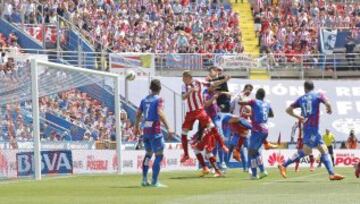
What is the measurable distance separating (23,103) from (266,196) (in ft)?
41.0

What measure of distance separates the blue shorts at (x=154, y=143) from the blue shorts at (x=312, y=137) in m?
3.63

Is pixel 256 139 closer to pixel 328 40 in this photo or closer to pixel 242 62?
pixel 242 62

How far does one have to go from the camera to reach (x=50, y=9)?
49969 mm

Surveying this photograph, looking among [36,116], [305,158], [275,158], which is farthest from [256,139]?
[305,158]

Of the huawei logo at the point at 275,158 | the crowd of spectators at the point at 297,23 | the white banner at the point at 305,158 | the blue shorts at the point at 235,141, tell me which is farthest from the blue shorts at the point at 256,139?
the crowd of spectators at the point at 297,23

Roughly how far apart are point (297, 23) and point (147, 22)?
8622 millimetres

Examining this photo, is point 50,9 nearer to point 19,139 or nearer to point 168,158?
point 168,158

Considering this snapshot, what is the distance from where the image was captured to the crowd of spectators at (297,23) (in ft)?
181

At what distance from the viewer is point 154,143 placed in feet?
75.5

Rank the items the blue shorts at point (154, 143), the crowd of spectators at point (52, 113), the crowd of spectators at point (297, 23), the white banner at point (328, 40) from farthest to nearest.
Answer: the crowd of spectators at point (297, 23)
the white banner at point (328, 40)
the crowd of spectators at point (52, 113)
the blue shorts at point (154, 143)

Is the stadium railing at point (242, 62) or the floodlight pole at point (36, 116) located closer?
the floodlight pole at point (36, 116)

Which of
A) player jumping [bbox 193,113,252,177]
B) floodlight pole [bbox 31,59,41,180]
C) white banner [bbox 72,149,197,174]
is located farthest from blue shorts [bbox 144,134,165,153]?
white banner [bbox 72,149,197,174]

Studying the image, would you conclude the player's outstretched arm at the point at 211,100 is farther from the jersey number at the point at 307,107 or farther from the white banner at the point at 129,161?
the white banner at the point at 129,161

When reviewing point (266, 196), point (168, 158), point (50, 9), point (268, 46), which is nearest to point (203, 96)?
point (266, 196)
